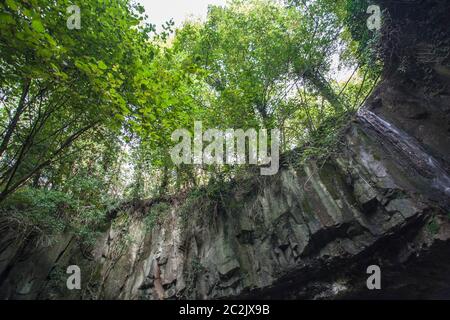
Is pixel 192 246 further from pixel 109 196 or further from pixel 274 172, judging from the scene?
pixel 109 196

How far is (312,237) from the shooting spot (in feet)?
20.6

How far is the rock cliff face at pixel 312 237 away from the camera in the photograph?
554 cm

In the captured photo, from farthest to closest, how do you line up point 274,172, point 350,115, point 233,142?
point 233,142
point 274,172
point 350,115

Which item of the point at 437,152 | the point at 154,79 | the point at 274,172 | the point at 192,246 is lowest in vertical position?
the point at 192,246

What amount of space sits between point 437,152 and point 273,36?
6425mm

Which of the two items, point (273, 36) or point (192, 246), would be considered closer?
point (192, 246)

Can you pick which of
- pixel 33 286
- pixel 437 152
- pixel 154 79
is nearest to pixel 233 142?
pixel 154 79

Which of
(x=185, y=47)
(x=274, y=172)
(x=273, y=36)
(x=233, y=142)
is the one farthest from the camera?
(x=185, y=47)

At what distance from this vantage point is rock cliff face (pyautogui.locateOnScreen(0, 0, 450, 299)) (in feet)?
18.2

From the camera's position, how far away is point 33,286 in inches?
336

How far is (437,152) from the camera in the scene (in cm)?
622

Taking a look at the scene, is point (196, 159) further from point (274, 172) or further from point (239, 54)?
point (239, 54)

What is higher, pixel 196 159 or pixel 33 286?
pixel 196 159

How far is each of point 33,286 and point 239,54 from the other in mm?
11198
